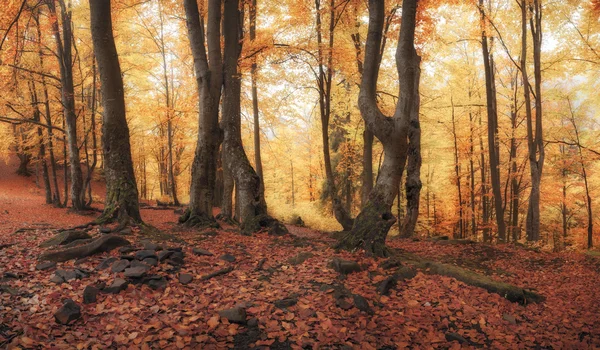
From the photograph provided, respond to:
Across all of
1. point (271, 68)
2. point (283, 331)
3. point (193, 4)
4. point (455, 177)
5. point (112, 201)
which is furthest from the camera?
point (455, 177)

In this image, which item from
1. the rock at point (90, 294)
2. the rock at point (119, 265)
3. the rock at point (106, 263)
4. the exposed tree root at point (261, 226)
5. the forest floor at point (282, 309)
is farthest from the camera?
the exposed tree root at point (261, 226)

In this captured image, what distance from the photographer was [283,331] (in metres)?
3.93

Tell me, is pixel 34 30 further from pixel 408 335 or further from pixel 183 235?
pixel 408 335

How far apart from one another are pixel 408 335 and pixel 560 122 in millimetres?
17792

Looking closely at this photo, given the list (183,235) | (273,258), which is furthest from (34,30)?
(273,258)

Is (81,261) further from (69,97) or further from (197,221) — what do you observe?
(69,97)

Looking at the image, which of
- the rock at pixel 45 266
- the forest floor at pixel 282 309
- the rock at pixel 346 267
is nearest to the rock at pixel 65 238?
the forest floor at pixel 282 309

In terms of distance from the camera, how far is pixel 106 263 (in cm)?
513

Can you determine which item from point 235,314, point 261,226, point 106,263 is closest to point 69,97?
point 261,226

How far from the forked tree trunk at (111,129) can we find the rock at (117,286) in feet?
11.8

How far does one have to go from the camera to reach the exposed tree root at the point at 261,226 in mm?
8797

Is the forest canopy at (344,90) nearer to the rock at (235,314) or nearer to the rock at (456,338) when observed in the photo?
the rock at (456,338)

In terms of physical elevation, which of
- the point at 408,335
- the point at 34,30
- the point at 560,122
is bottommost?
the point at 408,335

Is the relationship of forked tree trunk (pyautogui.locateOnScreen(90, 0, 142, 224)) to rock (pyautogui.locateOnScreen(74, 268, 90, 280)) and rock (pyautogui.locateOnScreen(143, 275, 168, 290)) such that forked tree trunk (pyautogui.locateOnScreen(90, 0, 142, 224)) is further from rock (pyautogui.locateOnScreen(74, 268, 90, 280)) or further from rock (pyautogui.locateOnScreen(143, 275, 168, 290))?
rock (pyautogui.locateOnScreen(143, 275, 168, 290))
